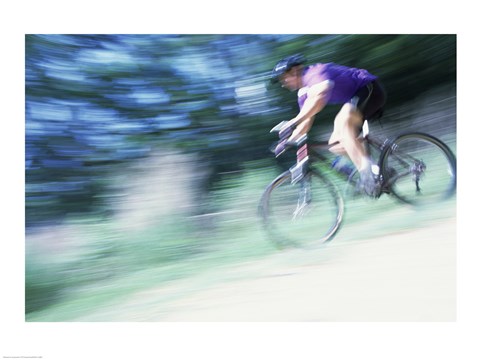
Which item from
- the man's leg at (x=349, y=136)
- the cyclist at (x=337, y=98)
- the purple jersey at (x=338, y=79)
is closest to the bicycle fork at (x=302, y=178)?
A: the cyclist at (x=337, y=98)

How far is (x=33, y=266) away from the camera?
3631mm

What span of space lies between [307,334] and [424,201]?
1.45 metres

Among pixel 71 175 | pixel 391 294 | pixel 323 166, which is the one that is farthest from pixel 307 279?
pixel 71 175

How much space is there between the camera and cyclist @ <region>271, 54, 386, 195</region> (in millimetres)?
3658

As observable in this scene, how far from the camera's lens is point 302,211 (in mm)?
3697

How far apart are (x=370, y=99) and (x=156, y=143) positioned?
178 centimetres

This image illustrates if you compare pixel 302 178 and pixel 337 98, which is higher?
pixel 337 98

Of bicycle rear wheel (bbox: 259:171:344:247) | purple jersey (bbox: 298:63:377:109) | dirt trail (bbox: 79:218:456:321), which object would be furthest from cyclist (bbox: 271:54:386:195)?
dirt trail (bbox: 79:218:456:321)

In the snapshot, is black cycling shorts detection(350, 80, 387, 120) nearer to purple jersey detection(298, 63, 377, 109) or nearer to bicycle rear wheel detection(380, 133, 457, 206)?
purple jersey detection(298, 63, 377, 109)

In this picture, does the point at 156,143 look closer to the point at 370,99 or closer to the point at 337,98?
the point at 337,98

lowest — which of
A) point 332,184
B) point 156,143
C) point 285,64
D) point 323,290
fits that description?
point 323,290

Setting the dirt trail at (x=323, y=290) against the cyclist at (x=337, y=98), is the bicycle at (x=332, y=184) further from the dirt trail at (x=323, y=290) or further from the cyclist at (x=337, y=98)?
the dirt trail at (x=323, y=290)

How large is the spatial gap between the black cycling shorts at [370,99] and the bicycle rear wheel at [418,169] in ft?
0.99

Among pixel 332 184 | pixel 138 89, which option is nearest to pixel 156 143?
pixel 138 89
